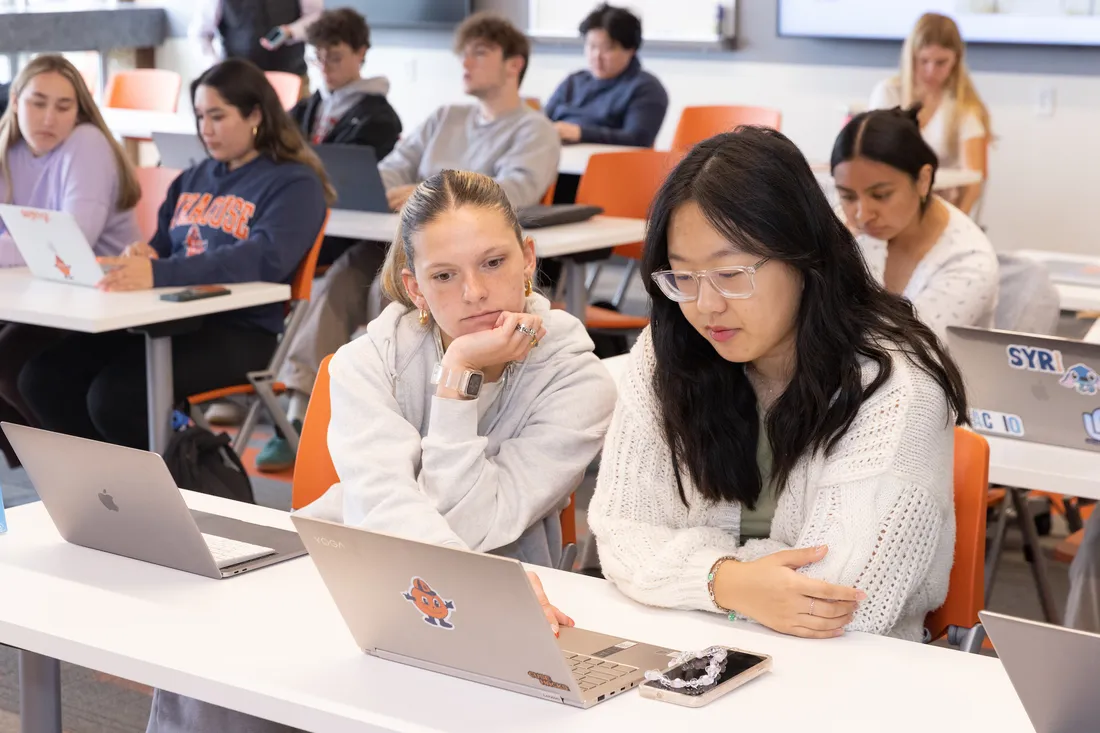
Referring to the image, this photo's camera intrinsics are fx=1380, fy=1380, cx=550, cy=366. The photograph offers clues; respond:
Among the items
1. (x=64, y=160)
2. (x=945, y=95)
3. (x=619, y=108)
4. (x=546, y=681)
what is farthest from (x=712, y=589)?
(x=619, y=108)

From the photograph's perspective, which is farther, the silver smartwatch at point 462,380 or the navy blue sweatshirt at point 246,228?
the navy blue sweatshirt at point 246,228

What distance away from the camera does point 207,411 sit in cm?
456

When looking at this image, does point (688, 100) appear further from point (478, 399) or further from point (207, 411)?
point (478, 399)

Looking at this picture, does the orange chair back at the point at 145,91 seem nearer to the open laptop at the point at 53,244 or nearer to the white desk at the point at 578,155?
the white desk at the point at 578,155

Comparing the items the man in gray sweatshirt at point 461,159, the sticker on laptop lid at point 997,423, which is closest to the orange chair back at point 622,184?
the man in gray sweatshirt at point 461,159

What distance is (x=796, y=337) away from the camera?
1.64 metres

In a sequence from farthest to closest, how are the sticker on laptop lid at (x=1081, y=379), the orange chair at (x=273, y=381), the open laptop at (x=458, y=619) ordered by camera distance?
1. the orange chair at (x=273, y=381)
2. the sticker on laptop lid at (x=1081, y=379)
3. the open laptop at (x=458, y=619)

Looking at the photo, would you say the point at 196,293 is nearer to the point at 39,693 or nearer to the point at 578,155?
the point at 39,693

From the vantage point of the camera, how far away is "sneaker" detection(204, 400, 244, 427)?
15.0 feet

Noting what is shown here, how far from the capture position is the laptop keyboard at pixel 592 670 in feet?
4.39

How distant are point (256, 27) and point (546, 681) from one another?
6295 mm

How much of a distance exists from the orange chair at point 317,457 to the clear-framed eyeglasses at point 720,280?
525mm

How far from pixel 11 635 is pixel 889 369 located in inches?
40.3

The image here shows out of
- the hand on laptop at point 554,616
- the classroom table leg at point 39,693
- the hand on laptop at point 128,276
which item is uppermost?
the hand on laptop at point 128,276
